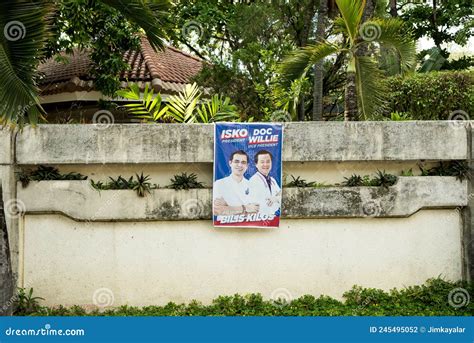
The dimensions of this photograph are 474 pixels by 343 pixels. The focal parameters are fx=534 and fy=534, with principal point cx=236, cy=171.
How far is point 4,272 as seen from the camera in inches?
236

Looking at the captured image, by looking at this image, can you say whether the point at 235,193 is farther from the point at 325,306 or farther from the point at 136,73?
the point at 136,73

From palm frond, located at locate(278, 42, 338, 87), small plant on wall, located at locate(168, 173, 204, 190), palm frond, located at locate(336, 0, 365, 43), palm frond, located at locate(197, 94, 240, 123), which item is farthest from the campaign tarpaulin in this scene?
palm frond, located at locate(336, 0, 365, 43)

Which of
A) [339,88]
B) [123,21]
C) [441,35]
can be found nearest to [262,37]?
[123,21]

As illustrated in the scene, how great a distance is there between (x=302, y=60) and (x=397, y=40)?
1415 millimetres

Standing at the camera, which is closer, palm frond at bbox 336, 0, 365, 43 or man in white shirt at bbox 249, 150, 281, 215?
man in white shirt at bbox 249, 150, 281, 215

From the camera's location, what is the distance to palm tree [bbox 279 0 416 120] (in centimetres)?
766

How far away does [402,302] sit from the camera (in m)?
6.77

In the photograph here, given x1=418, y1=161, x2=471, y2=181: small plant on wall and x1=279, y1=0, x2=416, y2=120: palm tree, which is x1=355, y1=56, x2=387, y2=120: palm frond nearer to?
x1=279, y1=0, x2=416, y2=120: palm tree

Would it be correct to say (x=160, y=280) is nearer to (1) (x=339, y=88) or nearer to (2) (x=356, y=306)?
(2) (x=356, y=306)

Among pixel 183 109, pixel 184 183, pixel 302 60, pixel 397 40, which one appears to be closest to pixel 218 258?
pixel 184 183

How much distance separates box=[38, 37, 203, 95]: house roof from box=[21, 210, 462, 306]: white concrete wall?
203 inches

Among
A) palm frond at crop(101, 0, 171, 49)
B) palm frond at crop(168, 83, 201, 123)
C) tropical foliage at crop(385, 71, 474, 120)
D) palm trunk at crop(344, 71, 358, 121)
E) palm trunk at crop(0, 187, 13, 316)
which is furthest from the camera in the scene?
tropical foliage at crop(385, 71, 474, 120)

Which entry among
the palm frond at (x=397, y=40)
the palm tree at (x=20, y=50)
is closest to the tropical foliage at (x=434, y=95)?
the palm frond at (x=397, y=40)

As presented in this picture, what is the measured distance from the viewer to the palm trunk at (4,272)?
5934mm
